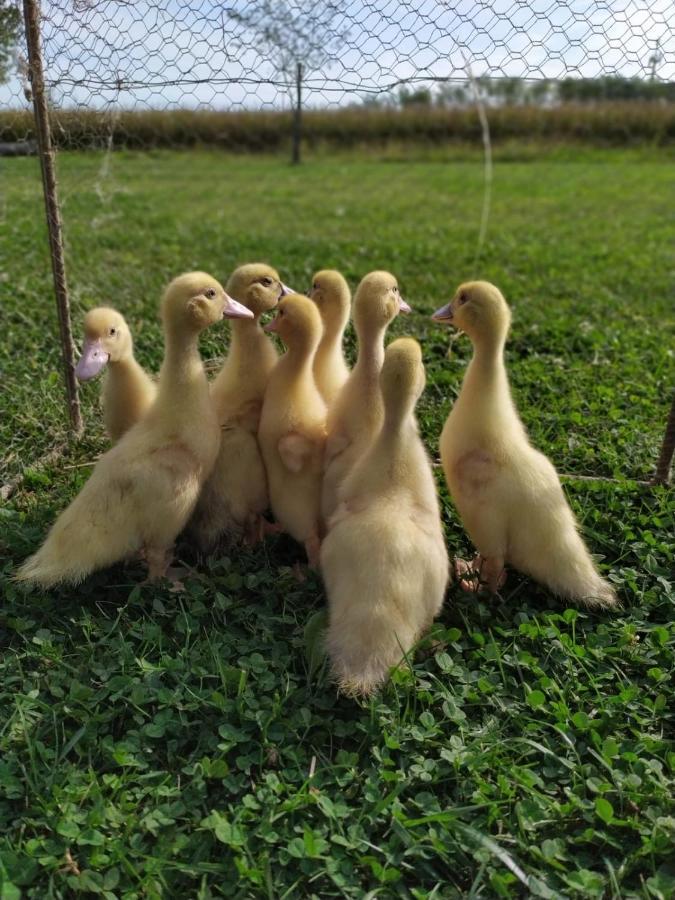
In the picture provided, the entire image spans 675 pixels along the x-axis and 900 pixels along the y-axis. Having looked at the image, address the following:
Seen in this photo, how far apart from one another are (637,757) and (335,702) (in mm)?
907

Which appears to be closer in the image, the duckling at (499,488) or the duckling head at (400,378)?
the duckling head at (400,378)

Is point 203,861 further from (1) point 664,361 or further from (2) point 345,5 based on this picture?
(1) point 664,361

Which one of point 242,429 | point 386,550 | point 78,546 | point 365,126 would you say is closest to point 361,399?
point 242,429

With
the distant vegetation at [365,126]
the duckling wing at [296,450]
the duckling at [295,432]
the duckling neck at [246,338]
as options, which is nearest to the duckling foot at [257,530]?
the duckling at [295,432]

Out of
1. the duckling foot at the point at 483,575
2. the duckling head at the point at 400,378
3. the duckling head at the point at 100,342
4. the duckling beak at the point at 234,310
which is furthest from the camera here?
the duckling beak at the point at 234,310

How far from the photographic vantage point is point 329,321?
3.82 metres

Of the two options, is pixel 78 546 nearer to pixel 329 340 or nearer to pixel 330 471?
pixel 330 471

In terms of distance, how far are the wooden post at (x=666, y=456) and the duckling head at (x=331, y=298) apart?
61.0 inches

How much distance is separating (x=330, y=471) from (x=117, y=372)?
3.43 ft

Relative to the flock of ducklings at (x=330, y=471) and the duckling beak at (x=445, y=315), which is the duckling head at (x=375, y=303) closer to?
the flock of ducklings at (x=330, y=471)

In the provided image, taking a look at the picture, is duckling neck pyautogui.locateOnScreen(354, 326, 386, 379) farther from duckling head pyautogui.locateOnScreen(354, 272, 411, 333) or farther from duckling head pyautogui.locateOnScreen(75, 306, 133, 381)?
duckling head pyautogui.locateOnScreen(75, 306, 133, 381)

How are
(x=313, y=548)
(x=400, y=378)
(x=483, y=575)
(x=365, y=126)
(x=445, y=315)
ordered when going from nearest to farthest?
(x=400, y=378) < (x=483, y=575) < (x=313, y=548) < (x=445, y=315) < (x=365, y=126)

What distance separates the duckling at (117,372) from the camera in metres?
3.30

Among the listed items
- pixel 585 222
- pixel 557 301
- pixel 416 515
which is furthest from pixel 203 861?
pixel 585 222
